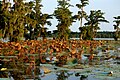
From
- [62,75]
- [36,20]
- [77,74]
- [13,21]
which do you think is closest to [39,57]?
[77,74]

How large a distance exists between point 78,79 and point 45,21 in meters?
38.4

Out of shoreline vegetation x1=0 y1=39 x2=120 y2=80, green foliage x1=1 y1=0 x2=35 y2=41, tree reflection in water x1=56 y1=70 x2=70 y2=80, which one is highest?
green foliage x1=1 y1=0 x2=35 y2=41

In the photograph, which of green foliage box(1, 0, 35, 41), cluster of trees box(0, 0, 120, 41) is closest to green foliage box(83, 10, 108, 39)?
cluster of trees box(0, 0, 120, 41)

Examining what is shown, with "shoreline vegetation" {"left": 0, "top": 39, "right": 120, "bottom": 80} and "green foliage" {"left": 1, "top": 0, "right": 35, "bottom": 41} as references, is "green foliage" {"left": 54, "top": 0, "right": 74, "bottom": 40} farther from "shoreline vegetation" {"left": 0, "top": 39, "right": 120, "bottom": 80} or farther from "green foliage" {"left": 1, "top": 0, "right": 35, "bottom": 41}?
"shoreline vegetation" {"left": 0, "top": 39, "right": 120, "bottom": 80}

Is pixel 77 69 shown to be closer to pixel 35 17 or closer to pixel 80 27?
pixel 35 17

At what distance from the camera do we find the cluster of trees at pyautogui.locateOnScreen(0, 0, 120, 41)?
126 feet

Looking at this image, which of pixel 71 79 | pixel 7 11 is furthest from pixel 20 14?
pixel 71 79

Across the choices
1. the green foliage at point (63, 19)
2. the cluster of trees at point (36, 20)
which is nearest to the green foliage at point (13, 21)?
the cluster of trees at point (36, 20)

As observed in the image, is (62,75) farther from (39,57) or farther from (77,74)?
(39,57)

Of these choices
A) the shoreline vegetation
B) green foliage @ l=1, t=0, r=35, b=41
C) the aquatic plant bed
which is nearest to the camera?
the aquatic plant bed

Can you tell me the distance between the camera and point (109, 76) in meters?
13.3

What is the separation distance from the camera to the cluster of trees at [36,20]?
126 feet

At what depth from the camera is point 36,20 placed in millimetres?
49719

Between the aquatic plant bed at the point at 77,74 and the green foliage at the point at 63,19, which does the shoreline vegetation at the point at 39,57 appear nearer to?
the aquatic plant bed at the point at 77,74
